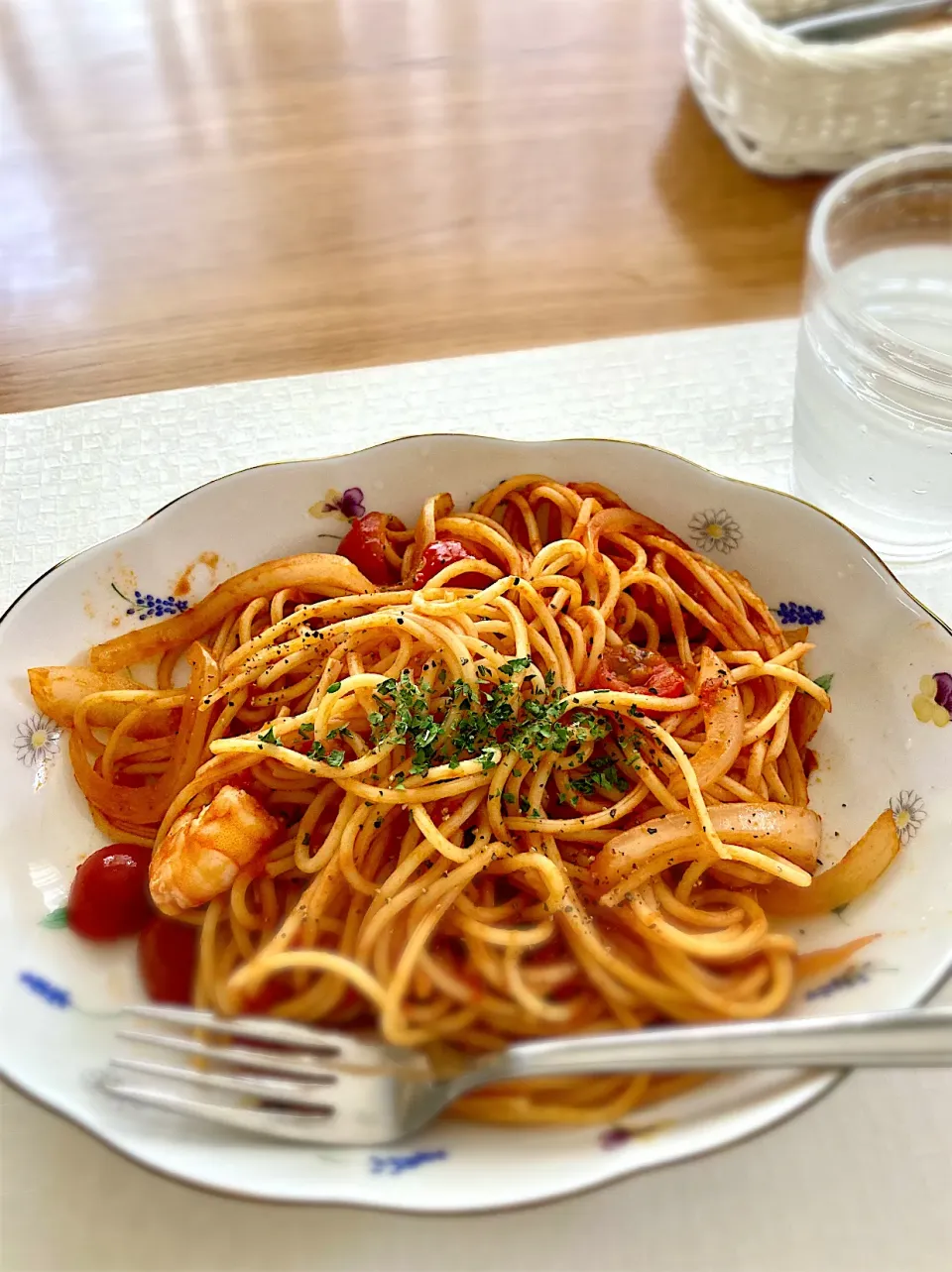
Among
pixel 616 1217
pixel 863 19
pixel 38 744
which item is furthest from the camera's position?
pixel 863 19

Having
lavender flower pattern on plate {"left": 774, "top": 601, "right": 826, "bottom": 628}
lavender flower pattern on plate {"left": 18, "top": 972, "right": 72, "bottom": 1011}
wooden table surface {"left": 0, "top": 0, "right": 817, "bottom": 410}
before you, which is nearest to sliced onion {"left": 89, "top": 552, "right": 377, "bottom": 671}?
lavender flower pattern on plate {"left": 18, "top": 972, "right": 72, "bottom": 1011}

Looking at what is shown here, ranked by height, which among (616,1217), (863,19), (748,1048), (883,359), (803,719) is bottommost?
(616,1217)

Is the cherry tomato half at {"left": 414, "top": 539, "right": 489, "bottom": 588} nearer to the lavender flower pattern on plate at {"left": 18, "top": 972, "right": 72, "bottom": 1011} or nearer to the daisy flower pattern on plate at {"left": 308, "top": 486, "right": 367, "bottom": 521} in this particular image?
the daisy flower pattern on plate at {"left": 308, "top": 486, "right": 367, "bottom": 521}

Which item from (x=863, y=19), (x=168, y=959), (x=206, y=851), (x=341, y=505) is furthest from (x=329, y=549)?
(x=863, y=19)

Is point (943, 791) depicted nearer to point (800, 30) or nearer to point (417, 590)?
point (417, 590)

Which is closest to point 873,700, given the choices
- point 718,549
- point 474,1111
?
point 718,549

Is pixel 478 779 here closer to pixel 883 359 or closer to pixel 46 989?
pixel 46 989

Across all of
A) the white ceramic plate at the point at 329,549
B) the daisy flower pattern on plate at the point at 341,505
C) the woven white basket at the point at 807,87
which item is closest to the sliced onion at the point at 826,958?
the white ceramic plate at the point at 329,549
